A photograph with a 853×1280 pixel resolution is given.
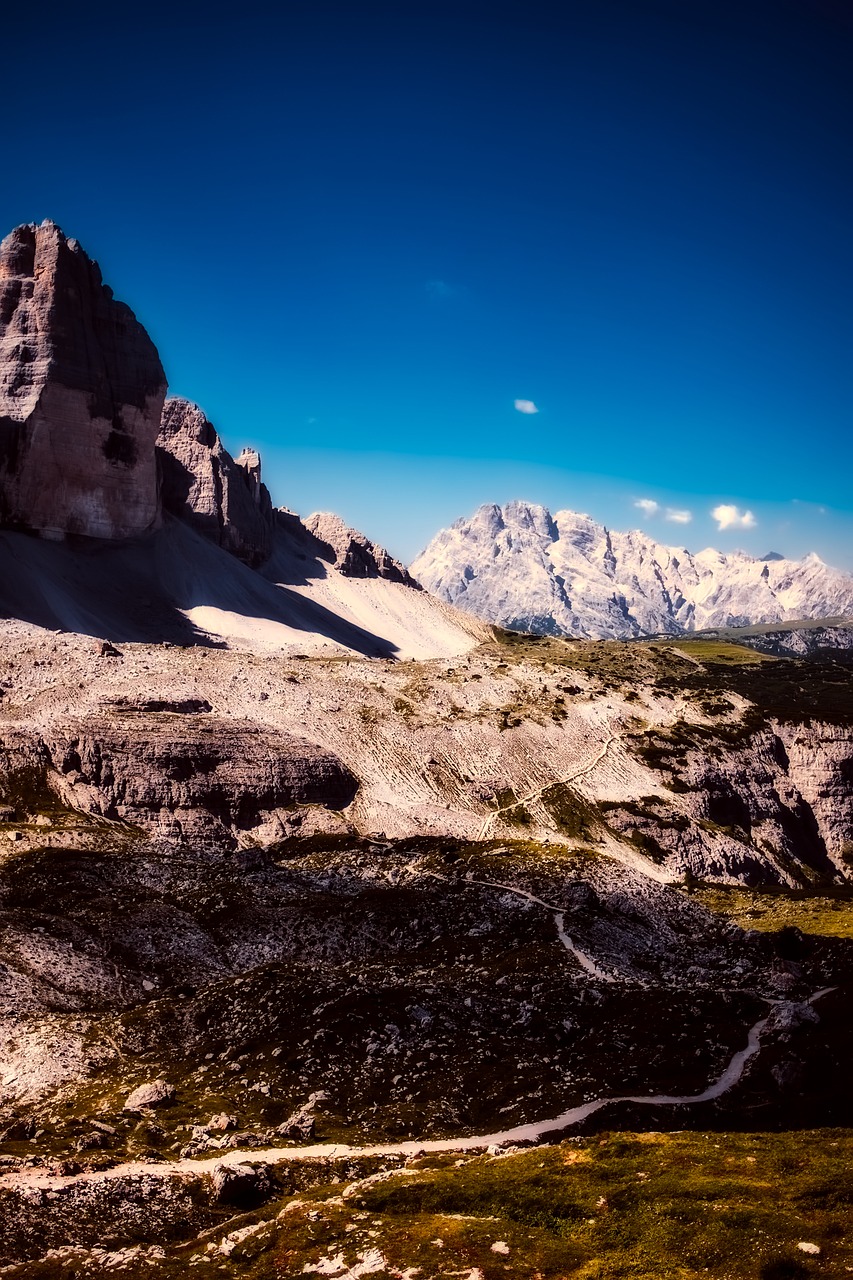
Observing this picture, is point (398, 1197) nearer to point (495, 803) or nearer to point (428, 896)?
point (428, 896)

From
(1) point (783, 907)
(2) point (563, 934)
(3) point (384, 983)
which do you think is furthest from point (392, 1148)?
(1) point (783, 907)

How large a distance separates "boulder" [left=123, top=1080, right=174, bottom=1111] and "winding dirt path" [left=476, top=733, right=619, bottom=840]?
213ft

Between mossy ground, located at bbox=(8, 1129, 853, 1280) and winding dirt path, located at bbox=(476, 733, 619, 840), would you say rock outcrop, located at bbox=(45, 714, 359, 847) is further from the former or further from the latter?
mossy ground, located at bbox=(8, 1129, 853, 1280)

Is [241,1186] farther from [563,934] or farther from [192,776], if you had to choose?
→ [192,776]

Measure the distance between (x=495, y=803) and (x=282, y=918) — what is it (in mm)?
52084

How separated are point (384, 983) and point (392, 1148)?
18.3 meters

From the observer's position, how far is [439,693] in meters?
152

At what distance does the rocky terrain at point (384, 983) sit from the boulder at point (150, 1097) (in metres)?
0.24

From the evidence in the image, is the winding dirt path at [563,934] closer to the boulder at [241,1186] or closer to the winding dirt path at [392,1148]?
the winding dirt path at [392,1148]

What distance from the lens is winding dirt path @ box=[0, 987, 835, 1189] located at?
4553 cm

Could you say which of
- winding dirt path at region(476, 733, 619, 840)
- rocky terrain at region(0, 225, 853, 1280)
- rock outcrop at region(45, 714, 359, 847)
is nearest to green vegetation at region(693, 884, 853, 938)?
rocky terrain at region(0, 225, 853, 1280)

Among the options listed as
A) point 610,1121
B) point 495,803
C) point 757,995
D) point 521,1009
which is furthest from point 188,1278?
point 495,803

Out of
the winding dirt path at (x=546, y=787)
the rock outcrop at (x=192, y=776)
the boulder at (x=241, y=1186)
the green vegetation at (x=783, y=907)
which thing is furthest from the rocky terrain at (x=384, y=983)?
the green vegetation at (x=783, y=907)

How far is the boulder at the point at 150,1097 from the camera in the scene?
5502 cm
